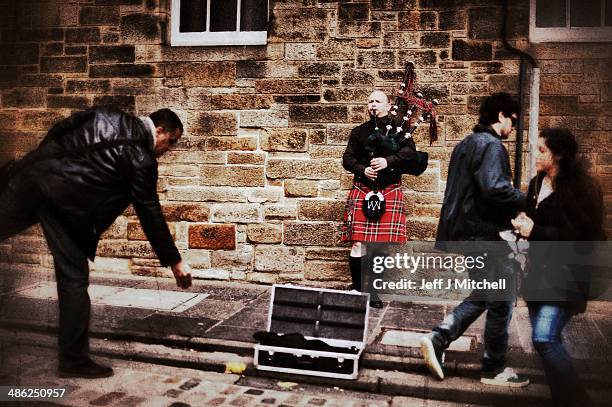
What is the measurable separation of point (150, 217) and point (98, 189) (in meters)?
0.42

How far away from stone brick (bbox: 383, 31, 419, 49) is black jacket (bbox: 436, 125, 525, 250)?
2316 millimetres

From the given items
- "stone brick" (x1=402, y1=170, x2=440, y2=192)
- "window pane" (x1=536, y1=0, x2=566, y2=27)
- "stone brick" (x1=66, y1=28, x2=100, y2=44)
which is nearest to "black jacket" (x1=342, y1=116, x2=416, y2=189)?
"stone brick" (x1=402, y1=170, x2=440, y2=192)

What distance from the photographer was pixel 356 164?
19.8ft

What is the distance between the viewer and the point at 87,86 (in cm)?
714

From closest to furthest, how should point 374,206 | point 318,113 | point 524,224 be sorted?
point 524,224 → point 374,206 → point 318,113

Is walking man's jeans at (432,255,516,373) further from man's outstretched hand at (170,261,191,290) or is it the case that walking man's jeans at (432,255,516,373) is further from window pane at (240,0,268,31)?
window pane at (240,0,268,31)

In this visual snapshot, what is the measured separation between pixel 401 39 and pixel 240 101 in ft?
6.01

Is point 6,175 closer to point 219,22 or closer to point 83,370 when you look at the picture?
point 83,370

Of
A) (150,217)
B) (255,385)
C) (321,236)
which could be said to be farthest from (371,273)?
(150,217)

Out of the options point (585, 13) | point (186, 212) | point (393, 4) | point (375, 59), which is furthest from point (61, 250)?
point (585, 13)

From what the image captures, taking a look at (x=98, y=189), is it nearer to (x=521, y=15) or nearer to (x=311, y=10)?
(x=311, y=10)

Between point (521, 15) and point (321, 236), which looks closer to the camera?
point (521, 15)

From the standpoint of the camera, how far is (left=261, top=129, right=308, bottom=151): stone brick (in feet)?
22.4

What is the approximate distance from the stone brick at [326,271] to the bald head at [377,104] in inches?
65.3
